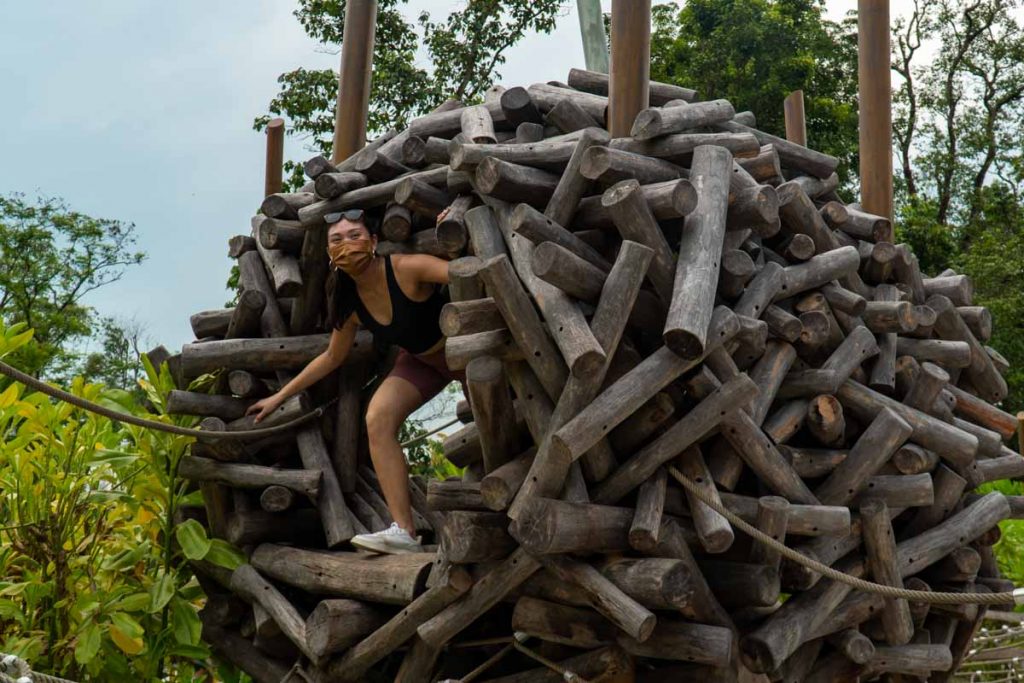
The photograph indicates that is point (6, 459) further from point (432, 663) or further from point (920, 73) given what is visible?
point (920, 73)

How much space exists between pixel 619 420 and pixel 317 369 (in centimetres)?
234

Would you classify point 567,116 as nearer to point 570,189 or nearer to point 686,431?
point 570,189

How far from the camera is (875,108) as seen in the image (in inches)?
271

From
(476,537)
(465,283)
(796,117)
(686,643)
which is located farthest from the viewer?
(796,117)

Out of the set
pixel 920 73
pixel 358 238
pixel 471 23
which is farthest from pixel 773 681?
pixel 920 73

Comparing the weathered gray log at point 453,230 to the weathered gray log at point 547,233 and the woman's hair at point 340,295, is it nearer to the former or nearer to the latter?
the weathered gray log at point 547,233

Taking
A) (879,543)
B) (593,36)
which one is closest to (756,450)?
(879,543)

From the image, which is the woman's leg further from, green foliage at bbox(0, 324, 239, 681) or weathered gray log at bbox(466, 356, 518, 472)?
weathered gray log at bbox(466, 356, 518, 472)

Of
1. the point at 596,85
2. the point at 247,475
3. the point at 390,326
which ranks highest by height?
the point at 596,85

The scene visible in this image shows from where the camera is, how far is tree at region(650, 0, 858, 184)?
65.3 ft

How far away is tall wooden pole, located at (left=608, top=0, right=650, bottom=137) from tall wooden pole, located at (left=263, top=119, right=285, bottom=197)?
3.16 m

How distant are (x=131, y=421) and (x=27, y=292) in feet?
69.4

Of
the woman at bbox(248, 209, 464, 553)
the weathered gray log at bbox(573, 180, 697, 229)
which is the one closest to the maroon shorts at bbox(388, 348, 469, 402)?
the woman at bbox(248, 209, 464, 553)

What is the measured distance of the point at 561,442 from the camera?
13.5 feet
